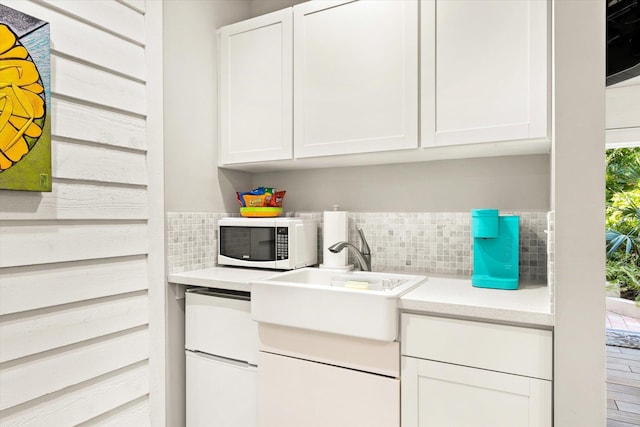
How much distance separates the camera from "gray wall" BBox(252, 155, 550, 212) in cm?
177

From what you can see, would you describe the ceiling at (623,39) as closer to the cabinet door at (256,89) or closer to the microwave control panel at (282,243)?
the cabinet door at (256,89)

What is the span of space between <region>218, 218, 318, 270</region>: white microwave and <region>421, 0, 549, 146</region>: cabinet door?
0.80 metres

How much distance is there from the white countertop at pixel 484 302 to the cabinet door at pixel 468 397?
7.0 inches

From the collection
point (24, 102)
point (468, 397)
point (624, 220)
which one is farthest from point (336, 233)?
point (624, 220)

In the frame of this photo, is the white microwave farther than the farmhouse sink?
Yes

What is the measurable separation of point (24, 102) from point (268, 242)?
1.15 metres

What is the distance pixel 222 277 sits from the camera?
1831mm

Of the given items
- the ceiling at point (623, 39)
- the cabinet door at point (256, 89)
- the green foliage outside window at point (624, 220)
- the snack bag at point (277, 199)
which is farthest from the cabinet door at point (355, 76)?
the green foliage outside window at point (624, 220)

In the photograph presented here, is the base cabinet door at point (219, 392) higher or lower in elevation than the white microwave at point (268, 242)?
lower

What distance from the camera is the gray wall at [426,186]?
5.80ft

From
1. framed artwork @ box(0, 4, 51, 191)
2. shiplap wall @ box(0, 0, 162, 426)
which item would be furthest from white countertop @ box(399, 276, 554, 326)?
framed artwork @ box(0, 4, 51, 191)

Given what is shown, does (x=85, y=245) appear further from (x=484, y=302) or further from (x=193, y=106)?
(x=484, y=302)

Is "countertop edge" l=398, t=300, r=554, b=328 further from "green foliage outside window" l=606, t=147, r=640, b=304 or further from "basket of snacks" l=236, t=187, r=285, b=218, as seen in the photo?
"green foliage outside window" l=606, t=147, r=640, b=304

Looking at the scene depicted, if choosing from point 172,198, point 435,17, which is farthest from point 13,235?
point 435,17
